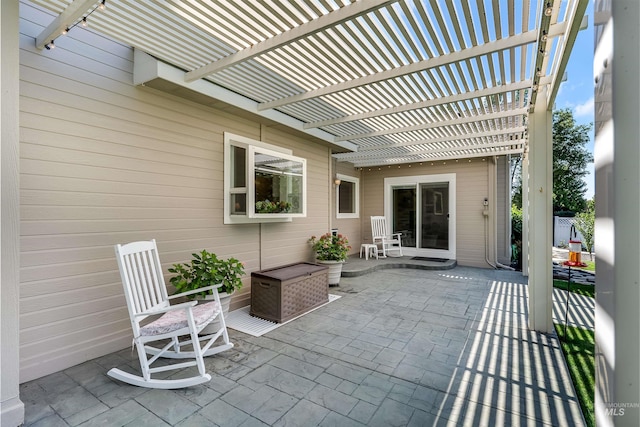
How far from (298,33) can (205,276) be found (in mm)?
2457

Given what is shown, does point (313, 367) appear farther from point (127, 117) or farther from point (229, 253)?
point (127, 117)

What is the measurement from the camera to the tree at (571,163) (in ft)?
47.3

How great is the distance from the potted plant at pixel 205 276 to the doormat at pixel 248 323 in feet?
1.05

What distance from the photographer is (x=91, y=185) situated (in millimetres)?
2742

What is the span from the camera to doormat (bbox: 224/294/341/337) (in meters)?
3.41

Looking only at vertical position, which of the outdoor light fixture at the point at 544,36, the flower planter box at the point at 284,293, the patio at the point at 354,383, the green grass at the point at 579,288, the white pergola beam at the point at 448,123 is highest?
the white pergola beam at the point at 448,123

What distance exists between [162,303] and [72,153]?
1.55 metres

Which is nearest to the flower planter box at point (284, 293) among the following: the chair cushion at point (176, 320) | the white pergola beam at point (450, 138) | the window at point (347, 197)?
the chair cushion at point (176, 320)

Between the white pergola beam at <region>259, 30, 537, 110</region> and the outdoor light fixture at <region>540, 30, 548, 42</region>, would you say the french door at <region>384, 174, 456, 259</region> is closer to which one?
the white pergola beam at <region>259, 30, 537, 110</region>

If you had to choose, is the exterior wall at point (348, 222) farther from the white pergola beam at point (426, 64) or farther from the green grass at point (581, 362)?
the green grass at point (581, 362)

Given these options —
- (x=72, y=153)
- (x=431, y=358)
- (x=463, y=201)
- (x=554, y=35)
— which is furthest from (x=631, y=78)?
(x=463, y=201)

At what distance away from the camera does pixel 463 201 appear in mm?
7398

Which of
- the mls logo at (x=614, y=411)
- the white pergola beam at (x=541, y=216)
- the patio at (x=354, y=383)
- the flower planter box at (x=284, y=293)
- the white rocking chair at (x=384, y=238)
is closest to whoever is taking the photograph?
the mls logo at (x=614, y=411)

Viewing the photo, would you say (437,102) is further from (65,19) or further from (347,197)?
(347,197)
